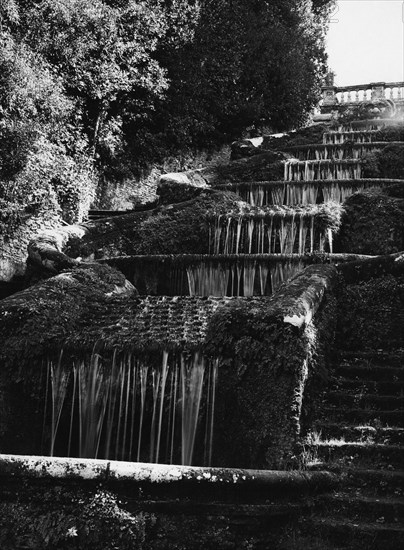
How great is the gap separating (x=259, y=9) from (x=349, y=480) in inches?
757

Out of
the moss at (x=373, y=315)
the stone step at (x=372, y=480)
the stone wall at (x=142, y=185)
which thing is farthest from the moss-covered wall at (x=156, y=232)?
the stone step at (x=372, y=480)

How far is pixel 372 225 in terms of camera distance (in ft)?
33.1

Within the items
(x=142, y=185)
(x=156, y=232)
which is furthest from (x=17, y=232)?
(x=142, y=185)

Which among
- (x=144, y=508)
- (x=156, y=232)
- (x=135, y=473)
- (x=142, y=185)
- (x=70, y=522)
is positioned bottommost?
(x=70, y=522)

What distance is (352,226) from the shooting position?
1028cm

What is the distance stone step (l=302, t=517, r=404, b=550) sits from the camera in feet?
14.1

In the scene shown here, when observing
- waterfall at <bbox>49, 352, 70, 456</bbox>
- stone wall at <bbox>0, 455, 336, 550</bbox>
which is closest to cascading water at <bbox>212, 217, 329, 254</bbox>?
waterfall at <bbox>49, 352, 70, 456</bbox>

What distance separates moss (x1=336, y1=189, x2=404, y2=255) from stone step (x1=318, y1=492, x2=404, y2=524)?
18.5 feet

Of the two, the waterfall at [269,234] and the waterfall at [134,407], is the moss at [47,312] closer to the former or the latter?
the waterfall at [134,407]

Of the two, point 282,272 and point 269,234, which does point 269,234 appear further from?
point 282,272

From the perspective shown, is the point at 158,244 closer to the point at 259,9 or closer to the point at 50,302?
the point at 50,302

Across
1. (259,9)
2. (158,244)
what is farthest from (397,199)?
(259,9)

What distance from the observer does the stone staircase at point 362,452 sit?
4426 millimetres

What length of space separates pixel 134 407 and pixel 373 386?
7.37 feet
